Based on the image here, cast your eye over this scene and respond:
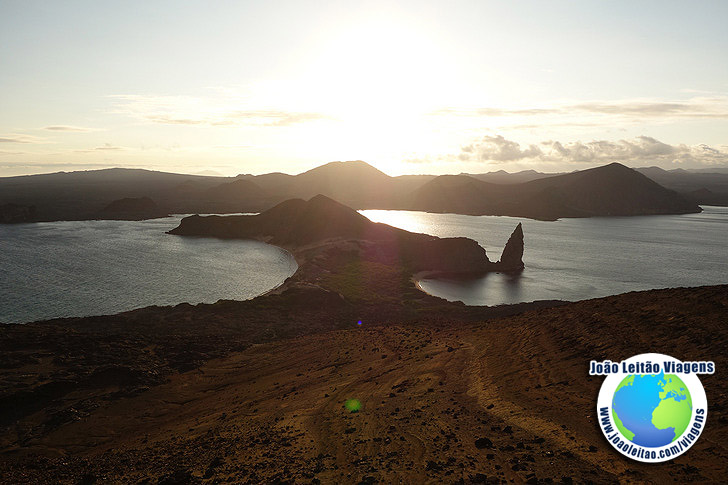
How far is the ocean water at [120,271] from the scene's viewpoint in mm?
62781

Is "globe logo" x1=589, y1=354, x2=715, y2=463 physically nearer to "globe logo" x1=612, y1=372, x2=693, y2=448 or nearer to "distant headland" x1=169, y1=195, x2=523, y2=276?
"globe logo" x1=612, y1=372, x2=693, y2=448

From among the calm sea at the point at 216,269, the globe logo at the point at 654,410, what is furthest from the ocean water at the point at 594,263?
the globe logo at the point at 654,410

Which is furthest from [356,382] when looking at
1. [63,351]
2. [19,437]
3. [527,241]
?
[527,241]

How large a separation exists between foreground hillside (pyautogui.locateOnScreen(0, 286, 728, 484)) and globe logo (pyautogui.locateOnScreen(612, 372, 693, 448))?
0.86 m

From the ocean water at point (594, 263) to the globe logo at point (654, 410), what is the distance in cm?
6027

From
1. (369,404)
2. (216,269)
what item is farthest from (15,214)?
(369,404)

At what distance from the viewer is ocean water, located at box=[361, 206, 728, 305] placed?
265 feet

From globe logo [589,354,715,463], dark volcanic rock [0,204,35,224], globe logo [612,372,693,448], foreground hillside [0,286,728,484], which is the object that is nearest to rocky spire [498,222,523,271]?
foreground hillside [0,286,728,484]

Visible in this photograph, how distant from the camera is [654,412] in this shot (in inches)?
486

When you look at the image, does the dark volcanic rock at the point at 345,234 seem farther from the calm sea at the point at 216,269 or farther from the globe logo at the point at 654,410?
the globe logo at the point at 654,410

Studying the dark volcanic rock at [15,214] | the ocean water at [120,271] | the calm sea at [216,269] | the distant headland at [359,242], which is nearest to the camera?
the ocean water at [120,271]

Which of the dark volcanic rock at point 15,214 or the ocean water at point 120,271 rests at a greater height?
the dark volcanic rock at point 15,214

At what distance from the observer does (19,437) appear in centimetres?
2242

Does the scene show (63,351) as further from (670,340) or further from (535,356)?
(670,340)
